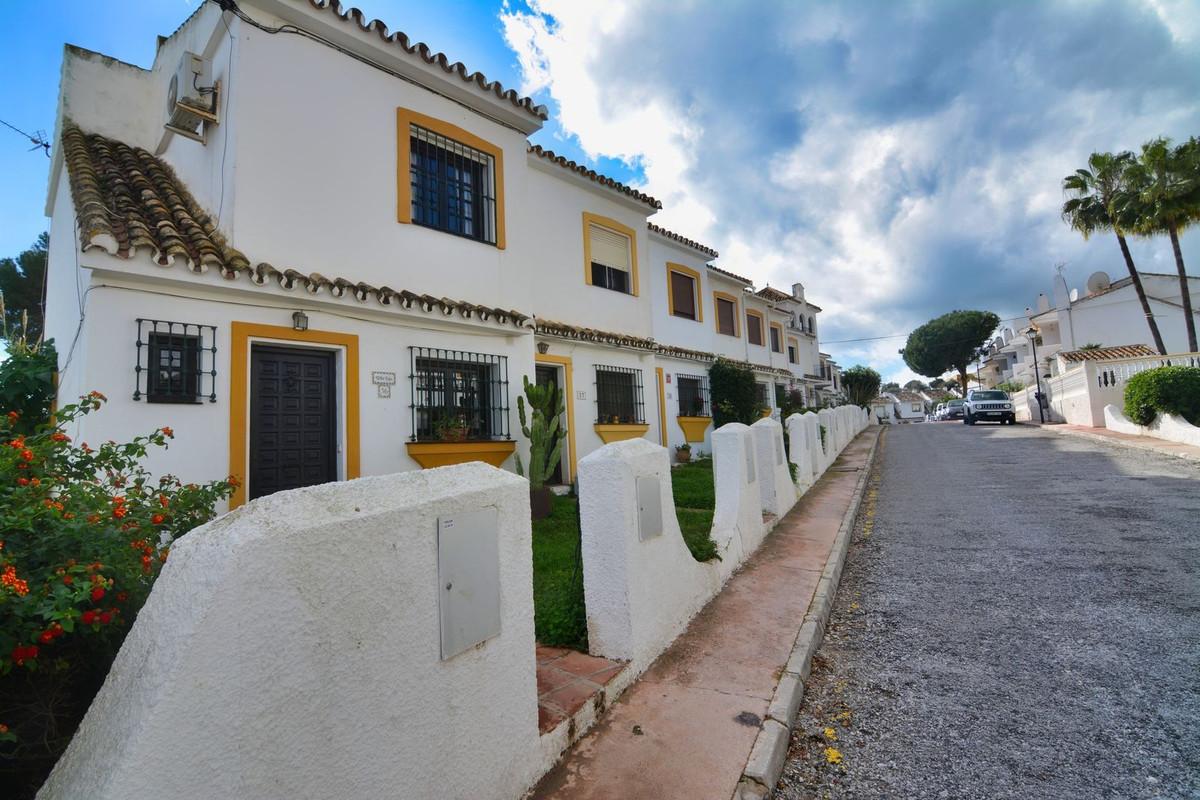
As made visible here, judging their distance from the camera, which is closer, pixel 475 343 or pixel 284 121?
pixel 284 121

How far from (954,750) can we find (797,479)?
6.60 meters

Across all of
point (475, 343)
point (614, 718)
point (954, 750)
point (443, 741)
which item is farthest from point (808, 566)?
point (475, 343)

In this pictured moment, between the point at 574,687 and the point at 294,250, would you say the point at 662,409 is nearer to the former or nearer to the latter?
the point at 294,250

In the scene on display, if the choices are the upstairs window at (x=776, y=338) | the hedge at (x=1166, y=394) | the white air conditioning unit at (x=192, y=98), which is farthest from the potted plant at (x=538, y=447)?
the upstairs window at (x=776, y=338)

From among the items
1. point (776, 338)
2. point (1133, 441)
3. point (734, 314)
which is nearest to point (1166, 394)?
point (1133, 441)

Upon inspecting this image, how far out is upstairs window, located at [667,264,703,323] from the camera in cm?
1482

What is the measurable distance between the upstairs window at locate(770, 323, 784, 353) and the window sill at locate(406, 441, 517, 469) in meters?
18.4

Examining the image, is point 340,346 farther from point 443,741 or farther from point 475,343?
point 443,741

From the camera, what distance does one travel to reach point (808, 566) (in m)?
Answer: 5.29

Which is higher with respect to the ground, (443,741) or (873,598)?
(443,741)

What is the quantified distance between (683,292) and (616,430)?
6.43 meters

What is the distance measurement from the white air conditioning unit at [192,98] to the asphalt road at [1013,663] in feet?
27.1

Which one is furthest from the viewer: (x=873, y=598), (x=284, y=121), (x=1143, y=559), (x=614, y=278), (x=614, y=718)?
(x=614, y=278)

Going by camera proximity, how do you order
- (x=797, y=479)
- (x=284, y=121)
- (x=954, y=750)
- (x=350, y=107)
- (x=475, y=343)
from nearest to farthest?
(x=954, y=750) < (x=284, y=121) < (x=350, y=107) < (x=475, y=343) < (x=797, y=479)
